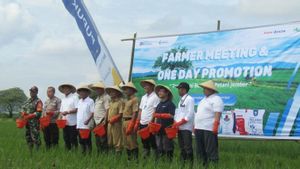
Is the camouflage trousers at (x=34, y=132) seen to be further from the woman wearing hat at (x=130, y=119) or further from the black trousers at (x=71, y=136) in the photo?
the woman wearing hat at (x=130, y=119)

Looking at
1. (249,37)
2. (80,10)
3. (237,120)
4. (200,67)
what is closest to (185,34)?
(200,67)

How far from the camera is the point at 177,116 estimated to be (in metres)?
8.09

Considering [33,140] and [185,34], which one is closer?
[33,140]

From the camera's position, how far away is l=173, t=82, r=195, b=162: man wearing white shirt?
25.9 feet

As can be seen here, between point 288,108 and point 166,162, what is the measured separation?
3.40m

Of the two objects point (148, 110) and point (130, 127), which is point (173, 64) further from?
point (130, 127)

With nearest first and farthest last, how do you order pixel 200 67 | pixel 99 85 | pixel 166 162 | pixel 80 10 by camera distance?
pixel 166 162
pixel 99 85
pixel 200 67
pixel 80 10

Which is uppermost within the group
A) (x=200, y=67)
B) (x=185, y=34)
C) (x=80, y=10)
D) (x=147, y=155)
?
(x=80, y=10)

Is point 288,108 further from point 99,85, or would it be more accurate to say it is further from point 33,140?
point 33,140

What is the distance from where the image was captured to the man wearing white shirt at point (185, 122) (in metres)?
7.91

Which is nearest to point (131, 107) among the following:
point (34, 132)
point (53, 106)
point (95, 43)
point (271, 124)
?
point (53, 106)

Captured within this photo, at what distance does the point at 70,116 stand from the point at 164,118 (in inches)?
87.7

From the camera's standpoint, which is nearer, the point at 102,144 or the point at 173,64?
the point at 102,144

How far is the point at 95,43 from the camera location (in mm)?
13500
